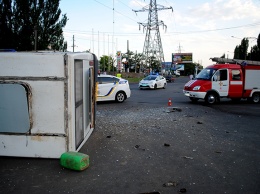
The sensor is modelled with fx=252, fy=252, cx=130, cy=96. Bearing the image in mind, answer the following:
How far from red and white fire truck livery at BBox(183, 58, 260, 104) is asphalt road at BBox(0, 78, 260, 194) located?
6233mm

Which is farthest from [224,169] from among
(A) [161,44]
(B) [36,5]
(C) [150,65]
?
(C) [150,65]

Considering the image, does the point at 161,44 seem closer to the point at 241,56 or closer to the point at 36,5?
the point at 241,56

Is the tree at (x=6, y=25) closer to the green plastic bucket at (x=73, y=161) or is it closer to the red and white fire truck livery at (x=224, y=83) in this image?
the red and white fire truck livery at (x=224, y=83)

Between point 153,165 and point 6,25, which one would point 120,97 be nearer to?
point 153,165

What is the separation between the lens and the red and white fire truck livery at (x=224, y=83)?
13984mm

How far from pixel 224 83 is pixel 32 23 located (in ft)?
50.8

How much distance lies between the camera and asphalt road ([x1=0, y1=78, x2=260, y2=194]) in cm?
386

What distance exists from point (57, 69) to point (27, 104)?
0.90 m

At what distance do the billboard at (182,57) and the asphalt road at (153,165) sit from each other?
110 m

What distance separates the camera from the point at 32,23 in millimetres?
20359

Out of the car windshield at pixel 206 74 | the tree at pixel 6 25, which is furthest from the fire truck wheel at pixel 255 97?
the tree at pixel 6 25

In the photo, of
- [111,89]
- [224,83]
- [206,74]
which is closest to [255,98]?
[224,83]

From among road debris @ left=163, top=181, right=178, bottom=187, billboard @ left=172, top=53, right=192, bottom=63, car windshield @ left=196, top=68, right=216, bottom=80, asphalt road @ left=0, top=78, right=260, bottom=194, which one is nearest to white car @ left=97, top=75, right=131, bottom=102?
car windshield @ left=196, top=68, right=216, bottom=80

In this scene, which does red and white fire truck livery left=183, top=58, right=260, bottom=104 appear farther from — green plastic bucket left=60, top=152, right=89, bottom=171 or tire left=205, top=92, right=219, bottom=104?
green plastic bucket left=60, top=152, right=89, bottom=171
